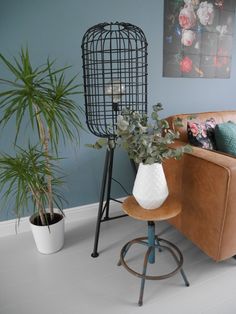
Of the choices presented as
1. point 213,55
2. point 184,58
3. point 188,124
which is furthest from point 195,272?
point 213,55

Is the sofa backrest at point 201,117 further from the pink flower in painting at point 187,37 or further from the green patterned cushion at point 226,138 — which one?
the pink flower in painting at point 187,37

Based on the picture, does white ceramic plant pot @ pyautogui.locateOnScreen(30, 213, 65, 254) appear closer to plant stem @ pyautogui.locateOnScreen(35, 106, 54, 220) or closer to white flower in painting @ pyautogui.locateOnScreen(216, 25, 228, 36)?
plant stem @ pyautogui.locateOnScreen(35, 106, 54, 220)

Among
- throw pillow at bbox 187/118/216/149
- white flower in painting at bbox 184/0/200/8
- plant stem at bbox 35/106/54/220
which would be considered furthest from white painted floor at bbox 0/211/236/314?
white flower in painting at bbox 184/0/200/8

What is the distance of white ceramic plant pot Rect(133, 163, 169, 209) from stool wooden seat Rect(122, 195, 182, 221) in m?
0.04

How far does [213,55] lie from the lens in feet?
6.86

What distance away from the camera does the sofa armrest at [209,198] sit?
3.82 feet

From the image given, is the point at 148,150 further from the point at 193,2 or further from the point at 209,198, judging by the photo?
the point at 193,2

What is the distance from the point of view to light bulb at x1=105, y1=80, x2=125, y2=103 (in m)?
1.37

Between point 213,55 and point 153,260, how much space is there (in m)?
1.77

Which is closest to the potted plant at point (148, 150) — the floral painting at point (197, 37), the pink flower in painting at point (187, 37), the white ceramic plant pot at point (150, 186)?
the white ceramic plant pot at point (150, 186)

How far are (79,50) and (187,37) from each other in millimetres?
925

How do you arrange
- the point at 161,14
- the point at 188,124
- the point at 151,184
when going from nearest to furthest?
1. the point at 151,184
2. the point at 188,124
3. the point at 161,14

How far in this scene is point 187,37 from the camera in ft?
6.40

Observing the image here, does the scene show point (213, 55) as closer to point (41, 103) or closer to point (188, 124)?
point (188, 124)
